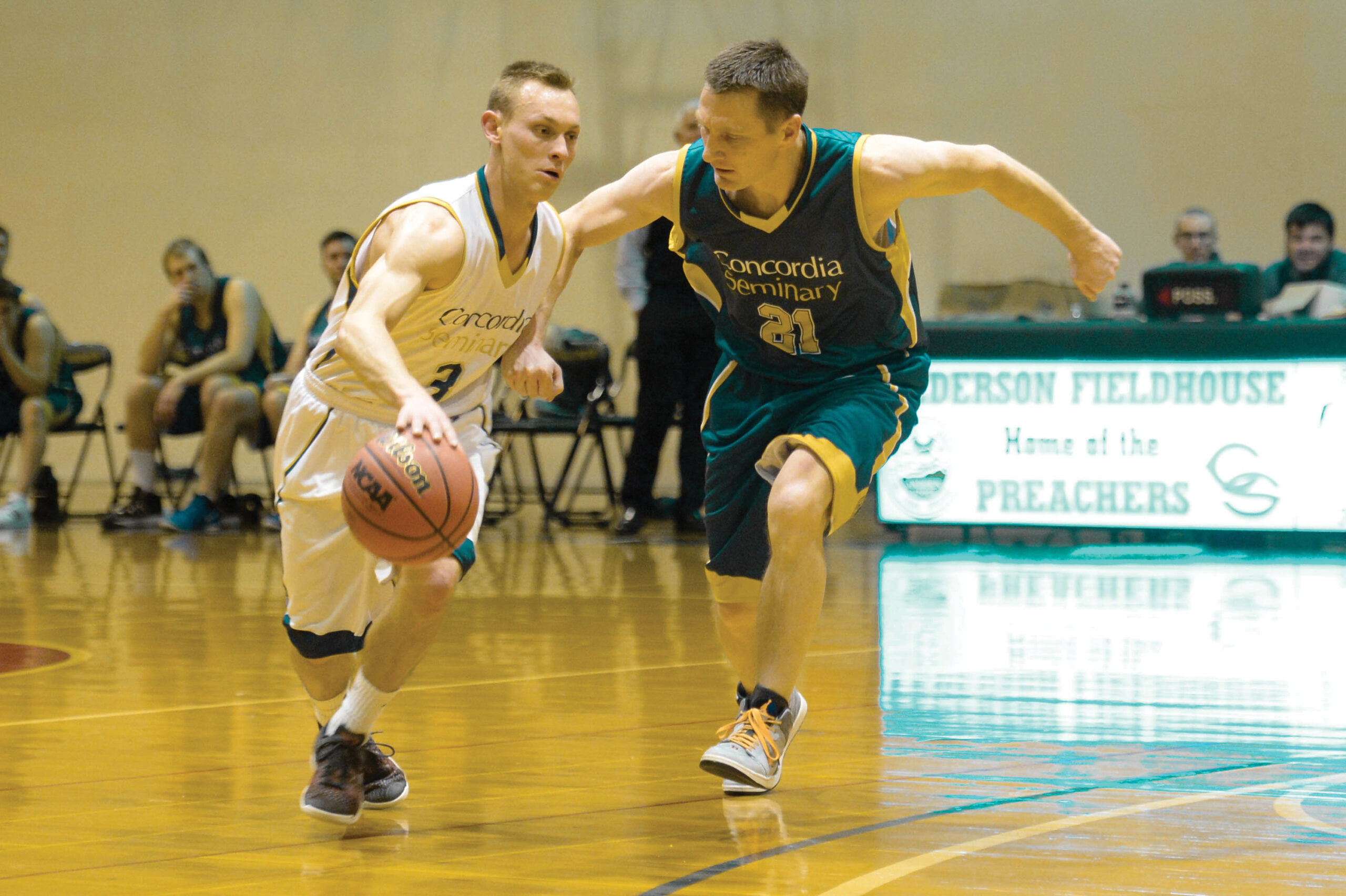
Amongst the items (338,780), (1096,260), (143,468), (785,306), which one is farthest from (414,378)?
(143,468)

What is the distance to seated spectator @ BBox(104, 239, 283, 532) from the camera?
975cm

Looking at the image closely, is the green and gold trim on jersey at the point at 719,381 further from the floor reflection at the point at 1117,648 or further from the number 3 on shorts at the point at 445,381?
the floor reflection at the point at 1117,648

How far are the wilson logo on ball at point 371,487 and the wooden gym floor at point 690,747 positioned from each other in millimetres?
610

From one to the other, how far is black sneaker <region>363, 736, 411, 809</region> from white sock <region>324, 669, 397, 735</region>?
0.05 metres

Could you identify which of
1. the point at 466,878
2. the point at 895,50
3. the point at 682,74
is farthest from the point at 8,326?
the point at 466,878

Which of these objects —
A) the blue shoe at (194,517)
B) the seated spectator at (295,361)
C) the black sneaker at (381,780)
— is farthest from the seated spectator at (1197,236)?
the black sneaker at (381,780)

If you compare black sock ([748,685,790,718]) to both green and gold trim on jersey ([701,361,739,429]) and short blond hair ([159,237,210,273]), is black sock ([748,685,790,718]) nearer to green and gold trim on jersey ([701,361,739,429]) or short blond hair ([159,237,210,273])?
green and gold trim on jersey ([701,361,739,429])

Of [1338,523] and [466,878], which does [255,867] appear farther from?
[1338,523]

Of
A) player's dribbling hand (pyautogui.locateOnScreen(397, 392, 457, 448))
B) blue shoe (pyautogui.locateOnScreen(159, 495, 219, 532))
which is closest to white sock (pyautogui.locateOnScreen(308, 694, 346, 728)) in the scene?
player's dribbling hand (pyautogui.locateOnScreen(397, 392, 457, 448))

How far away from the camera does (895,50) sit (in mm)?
12617

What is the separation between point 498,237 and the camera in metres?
3.31

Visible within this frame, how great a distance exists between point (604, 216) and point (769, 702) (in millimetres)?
1115

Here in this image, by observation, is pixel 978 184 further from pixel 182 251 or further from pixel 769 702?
pixel 182 251

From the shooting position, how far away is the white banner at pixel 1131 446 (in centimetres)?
808
